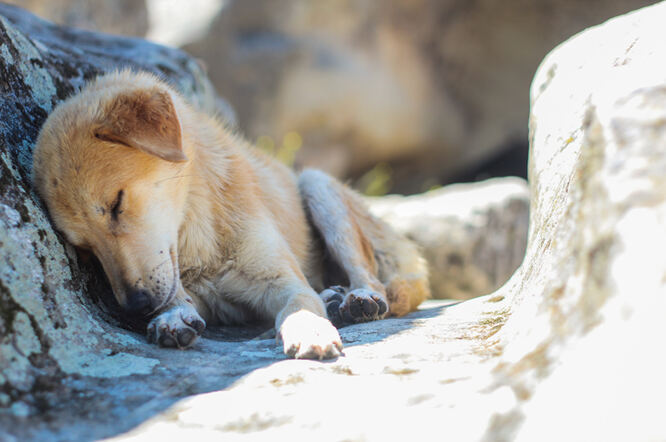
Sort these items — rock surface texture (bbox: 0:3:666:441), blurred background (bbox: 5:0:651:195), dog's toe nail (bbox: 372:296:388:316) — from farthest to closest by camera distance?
blurred background (bbox: 5:0:651:195), dog's toe nail (bbox: 372:296:388:316), rock surface texture (bbox: 0:3:666:441)

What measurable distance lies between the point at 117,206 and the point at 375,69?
29.9 feet

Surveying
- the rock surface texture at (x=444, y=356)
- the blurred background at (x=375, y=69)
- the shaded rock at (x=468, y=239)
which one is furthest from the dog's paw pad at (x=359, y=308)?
the blurred background at (x=375, y=69)

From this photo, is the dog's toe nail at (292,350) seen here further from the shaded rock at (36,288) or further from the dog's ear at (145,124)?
the dog's ear at (145,124)

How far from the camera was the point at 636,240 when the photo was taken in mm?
1532

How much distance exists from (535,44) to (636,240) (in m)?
12.0

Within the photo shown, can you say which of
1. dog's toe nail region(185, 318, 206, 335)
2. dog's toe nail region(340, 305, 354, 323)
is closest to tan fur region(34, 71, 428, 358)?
dog's toe nail region(185, 318, 206, 335)

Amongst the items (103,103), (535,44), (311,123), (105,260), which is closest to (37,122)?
(103,103)

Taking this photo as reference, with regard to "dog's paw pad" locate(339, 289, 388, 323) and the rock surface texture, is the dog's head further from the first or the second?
"dog's paw pad" locate(339, 289, 388, 323)

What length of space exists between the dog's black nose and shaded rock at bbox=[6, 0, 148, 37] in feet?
20.6

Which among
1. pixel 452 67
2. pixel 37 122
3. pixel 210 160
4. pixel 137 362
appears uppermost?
pixel 452 67

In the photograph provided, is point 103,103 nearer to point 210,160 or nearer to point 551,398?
point 210,160

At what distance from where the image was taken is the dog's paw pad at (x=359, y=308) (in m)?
3.50

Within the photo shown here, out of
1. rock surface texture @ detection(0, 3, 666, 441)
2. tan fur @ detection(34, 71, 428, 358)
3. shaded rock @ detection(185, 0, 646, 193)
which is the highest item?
shaded rock @ detection(185, 0, 646, 193)

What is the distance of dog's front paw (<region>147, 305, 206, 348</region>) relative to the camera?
8.57 feet
